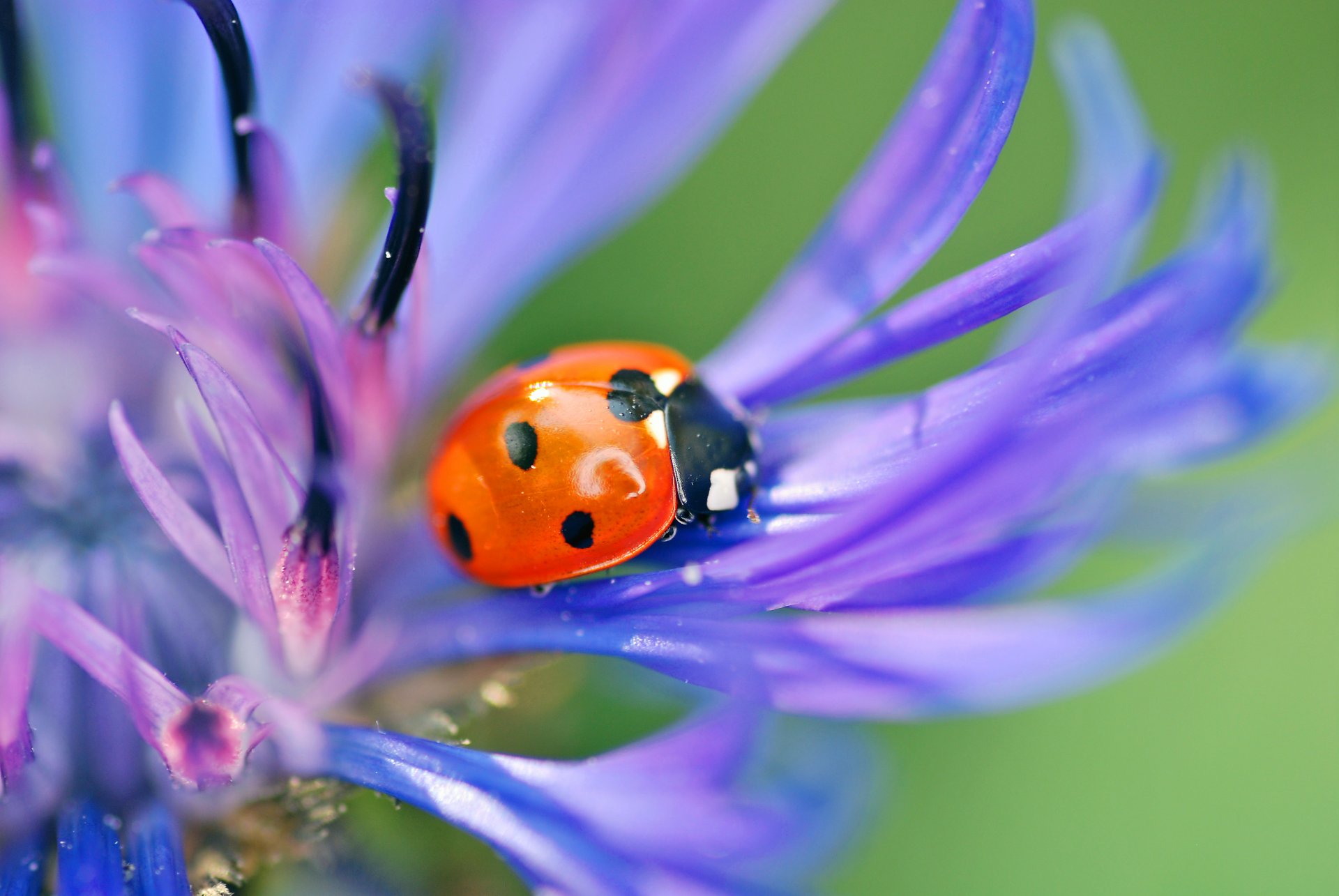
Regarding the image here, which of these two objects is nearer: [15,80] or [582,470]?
[582,470]

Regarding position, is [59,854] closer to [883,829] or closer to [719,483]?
[719,483]

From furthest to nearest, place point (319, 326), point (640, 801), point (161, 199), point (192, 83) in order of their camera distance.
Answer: point (192, 83) < point (161, 199) < point (319, 326) < point (640, 801)

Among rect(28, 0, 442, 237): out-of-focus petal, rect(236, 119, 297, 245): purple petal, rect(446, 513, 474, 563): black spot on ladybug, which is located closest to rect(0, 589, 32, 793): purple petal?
rect(446, 513, 474, 563): black spot on ladybug

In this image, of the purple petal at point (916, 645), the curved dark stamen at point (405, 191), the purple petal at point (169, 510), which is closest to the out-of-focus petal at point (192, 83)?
the curved dark stamen at point (405, 191)

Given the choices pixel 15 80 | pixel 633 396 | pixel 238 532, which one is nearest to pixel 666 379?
pixel 633 396

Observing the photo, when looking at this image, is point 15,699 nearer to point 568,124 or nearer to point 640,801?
point 640,801

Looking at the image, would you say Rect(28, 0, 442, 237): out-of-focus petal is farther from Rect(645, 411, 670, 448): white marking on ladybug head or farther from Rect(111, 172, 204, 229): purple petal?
Rect(645, 411, 670, 448): white marking on ladybug head
